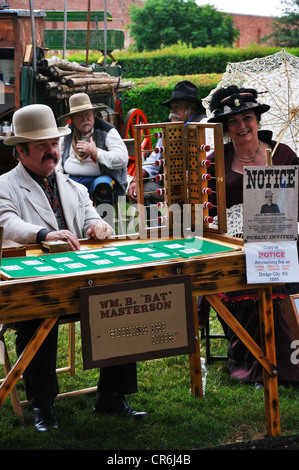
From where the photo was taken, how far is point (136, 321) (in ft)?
9.82

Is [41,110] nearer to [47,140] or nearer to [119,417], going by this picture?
[47,140]

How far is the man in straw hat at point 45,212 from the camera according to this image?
347 centimetres

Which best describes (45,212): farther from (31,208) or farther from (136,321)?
(136,321)

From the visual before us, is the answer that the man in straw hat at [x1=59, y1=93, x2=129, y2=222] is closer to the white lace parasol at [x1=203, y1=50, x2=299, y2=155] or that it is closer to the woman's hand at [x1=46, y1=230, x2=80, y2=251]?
the white lace parasol at [x1=203, y1=50, x2=299, y2=155]

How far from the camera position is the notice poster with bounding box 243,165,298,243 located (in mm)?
3207

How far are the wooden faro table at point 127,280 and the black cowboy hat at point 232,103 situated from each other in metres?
1.05

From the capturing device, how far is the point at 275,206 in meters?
3.25

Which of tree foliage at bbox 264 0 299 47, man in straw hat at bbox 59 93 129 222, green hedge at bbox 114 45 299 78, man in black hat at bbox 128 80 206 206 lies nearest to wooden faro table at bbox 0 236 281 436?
man in black hat at bbox 128 80 206 206

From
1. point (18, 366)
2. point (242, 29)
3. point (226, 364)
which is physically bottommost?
point (226, 364)

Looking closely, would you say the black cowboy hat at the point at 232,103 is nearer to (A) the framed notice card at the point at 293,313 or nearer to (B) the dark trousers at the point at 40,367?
(A) the framed notice card at the point at 293,313

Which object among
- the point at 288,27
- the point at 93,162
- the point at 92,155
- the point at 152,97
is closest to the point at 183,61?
the point at 152,97
